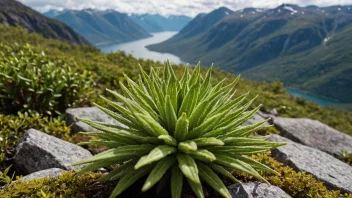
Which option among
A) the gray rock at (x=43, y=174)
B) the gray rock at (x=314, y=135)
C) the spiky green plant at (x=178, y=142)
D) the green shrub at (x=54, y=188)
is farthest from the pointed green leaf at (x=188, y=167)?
the gray rock at (x=314, y=135)

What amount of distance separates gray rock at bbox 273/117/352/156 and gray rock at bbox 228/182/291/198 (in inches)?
264

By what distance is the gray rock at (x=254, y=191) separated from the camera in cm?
376

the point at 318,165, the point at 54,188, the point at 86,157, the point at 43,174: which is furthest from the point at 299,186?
Answer: the point at 43,174

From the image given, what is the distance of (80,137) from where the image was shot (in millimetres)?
6898

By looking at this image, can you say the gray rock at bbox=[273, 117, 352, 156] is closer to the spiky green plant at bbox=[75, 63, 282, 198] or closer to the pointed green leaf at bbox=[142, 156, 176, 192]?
the spiky green plant at bbox=[75, 63, 282, 198]

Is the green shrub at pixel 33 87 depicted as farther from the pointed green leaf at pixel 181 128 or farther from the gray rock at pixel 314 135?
the gray rock at pixel 314 135

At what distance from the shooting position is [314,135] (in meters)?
10.6

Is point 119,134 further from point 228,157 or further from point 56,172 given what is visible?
point 56,172

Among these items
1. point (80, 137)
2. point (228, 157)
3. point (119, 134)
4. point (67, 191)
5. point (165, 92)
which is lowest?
point (80, 137)

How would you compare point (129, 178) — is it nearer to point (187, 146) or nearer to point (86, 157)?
point (187, 146)

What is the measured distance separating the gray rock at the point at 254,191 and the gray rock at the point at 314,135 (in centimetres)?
670

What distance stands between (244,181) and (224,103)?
1.06 meters

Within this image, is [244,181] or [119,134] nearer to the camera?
[119,134]

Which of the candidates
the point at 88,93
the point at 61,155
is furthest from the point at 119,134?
the point at 88,93
